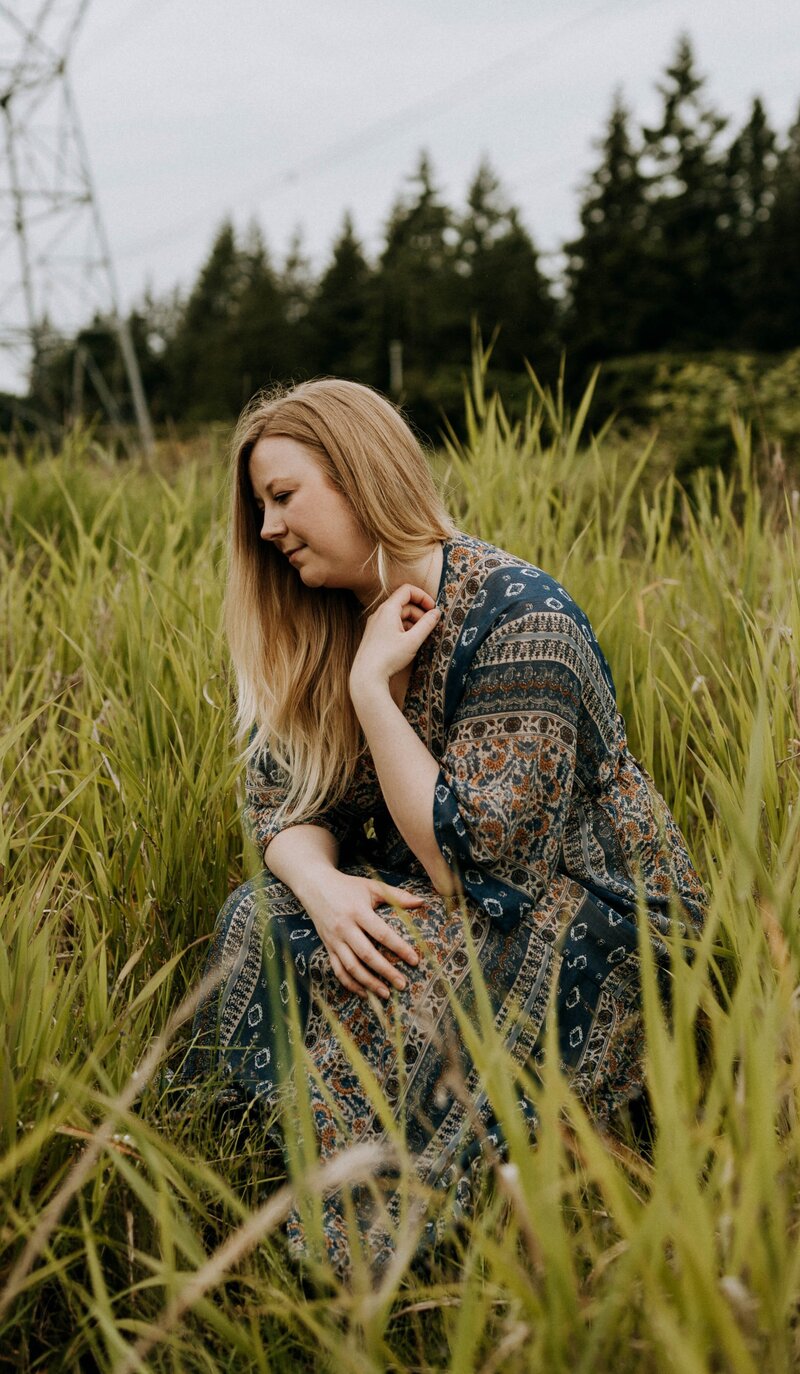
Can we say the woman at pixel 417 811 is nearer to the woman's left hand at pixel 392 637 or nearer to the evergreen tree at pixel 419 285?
the woman's left hand at pixel 392 637

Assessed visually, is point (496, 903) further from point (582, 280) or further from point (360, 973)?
point (582, 280)

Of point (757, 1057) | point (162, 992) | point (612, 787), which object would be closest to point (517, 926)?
point (612, 787)

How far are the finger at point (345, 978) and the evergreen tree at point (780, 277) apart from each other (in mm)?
30336

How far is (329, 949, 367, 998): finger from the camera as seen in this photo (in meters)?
1.42

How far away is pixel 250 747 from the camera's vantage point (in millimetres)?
1780

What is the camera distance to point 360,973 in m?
1.40

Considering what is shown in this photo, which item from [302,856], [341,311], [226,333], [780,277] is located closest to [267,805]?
[302,856]

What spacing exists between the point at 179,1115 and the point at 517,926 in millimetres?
518

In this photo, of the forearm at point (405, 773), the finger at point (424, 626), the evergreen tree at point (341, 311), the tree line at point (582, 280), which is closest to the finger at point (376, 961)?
the forearm at point (405, 773)

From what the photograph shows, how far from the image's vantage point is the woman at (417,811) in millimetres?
1399

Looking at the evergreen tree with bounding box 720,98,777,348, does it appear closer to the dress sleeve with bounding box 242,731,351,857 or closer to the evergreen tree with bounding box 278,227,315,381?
the evergreen tree with bounding box 278,227,315,381

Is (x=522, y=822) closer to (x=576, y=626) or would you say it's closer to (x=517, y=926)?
(x=517, y=926)

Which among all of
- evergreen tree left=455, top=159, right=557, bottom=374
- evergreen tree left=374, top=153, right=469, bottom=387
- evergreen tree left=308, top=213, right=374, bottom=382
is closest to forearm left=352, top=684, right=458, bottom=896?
evergreen tree left=455, top=159, right=557, bottom=374

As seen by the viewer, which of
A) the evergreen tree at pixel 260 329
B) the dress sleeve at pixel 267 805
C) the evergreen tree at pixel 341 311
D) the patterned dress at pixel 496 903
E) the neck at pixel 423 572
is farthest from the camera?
the evergreen tree at pixel 341 311
